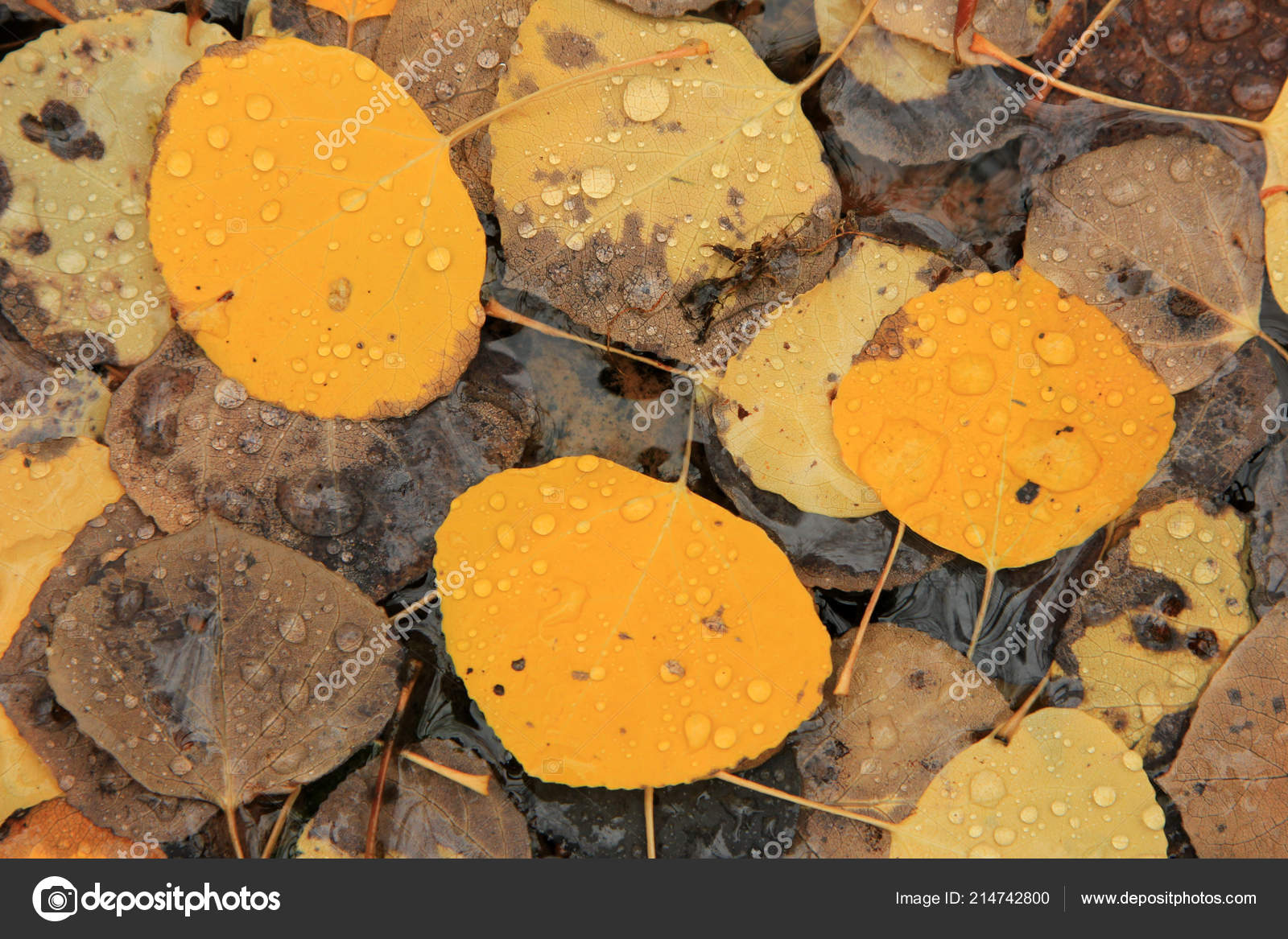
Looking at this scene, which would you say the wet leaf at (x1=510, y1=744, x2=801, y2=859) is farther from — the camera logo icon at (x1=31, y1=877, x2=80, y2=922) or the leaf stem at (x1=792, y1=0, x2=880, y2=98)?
the leaf stem at (x1=792, y1=0, x2=880, y2=98)

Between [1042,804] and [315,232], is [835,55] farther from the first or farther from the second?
[1042,804]

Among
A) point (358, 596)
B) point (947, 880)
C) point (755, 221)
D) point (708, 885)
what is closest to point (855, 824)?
point (947, 880)

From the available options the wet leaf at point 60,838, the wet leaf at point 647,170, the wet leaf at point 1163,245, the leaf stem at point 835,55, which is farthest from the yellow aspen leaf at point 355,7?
the wet leaf at point 60,838

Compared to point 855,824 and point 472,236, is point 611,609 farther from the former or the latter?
point 472,236

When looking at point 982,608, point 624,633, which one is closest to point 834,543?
point 982,608

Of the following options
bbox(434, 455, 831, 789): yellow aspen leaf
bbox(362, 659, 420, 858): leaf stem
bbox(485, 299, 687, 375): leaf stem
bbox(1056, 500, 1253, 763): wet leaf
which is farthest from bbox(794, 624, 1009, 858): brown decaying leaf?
bbox(362, 659, 420, 858): leaf stem

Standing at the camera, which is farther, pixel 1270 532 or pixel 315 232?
pixel 1270 532
